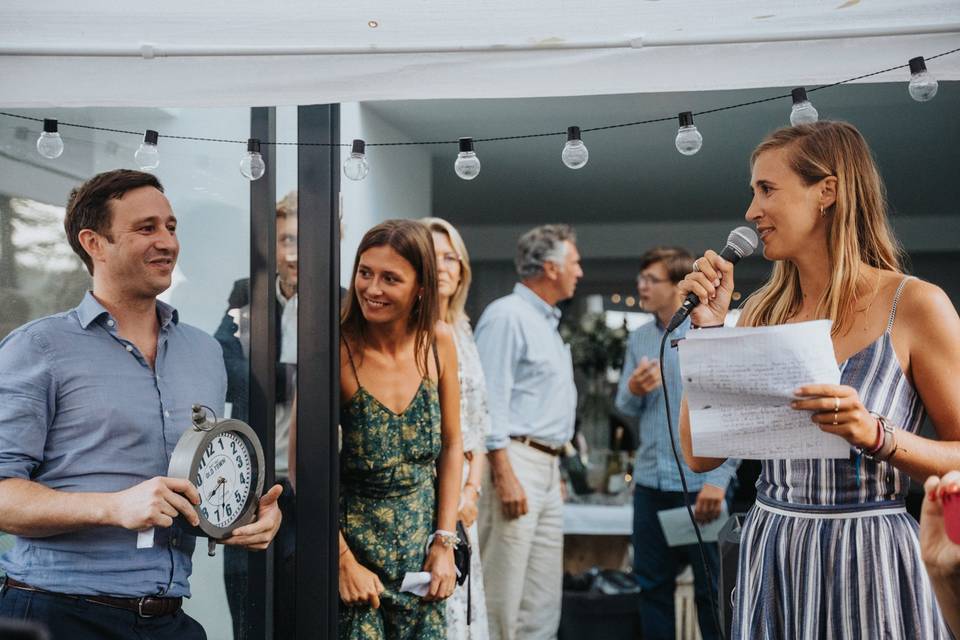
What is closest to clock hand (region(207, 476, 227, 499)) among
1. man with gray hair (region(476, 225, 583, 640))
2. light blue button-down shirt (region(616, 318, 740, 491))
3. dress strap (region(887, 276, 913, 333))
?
dress strap (region(887, 276, 913, 333))

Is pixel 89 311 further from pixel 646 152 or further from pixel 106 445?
pixel 646 152

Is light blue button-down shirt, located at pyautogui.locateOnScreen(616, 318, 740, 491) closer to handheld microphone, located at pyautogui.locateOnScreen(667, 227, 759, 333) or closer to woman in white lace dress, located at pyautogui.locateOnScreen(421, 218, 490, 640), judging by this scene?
woman in white lace dress, located at pyautogui.locateOnScreen(421, 218, 490, 640)

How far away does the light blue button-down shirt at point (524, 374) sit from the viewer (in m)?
3.68

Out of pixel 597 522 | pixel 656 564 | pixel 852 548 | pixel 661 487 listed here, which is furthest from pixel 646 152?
pixel 852 548

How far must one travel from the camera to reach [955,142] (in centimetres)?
509

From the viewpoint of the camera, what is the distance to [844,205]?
170 cm

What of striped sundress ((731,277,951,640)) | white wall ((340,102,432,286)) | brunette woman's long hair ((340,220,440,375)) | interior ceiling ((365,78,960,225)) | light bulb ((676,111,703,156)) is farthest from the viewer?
interior ceiling ((365,78,960,225))

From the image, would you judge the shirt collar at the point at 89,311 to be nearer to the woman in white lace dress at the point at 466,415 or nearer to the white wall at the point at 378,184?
the woman in white lace dress at the point at 466,415

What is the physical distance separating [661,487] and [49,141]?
2.63m

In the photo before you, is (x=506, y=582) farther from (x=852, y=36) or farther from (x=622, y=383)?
(x=852, y=36)

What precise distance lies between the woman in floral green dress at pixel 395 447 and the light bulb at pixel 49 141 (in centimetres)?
77

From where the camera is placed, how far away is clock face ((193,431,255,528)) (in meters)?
1.78

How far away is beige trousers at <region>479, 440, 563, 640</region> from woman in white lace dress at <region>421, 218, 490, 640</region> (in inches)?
22.4

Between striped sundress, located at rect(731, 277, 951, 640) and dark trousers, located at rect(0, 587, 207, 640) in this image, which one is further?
dark trousers, located at rect(0, 587, 207, 640)
